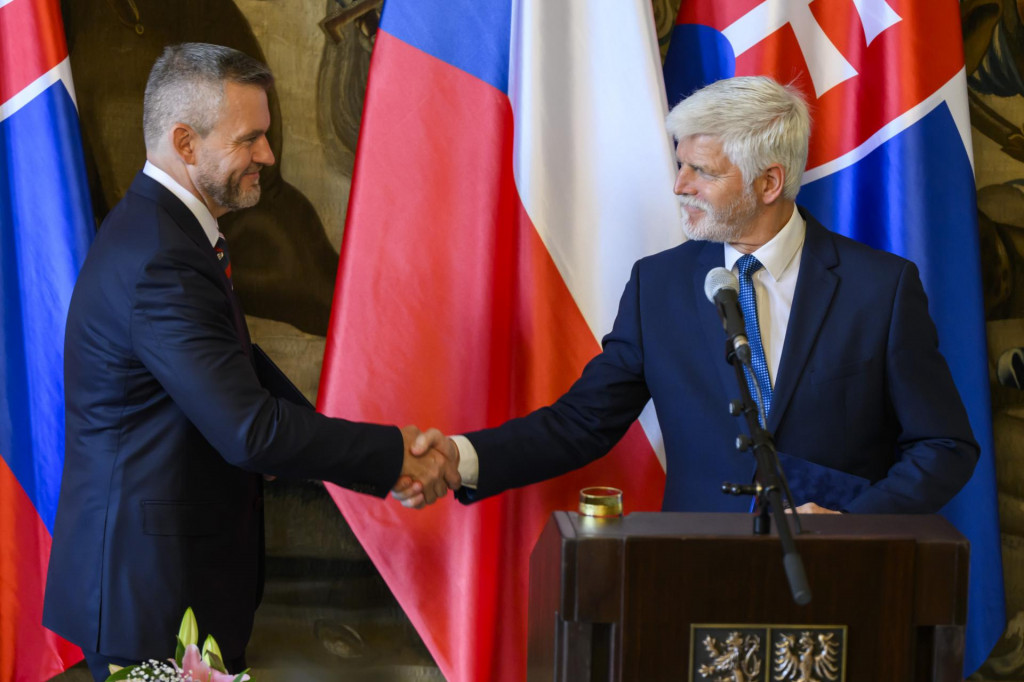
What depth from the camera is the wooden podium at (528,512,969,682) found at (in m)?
1.50

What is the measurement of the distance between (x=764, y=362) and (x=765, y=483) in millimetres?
922

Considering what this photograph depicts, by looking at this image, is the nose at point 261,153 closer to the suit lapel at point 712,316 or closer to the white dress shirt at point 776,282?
the white dress shirt at point 776,282

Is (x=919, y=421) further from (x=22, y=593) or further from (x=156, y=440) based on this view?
(x=22, y=593)

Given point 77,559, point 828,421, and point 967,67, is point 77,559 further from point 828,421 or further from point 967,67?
point 967,67

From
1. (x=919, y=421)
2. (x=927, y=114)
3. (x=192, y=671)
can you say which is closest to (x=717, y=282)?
(x=919, y=421)

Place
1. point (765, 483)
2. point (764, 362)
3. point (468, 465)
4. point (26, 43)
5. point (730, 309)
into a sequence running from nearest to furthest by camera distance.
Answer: point (765, 483) < point (730, 309) < point (764, 362) < point (468, 465) < point (26, 43)

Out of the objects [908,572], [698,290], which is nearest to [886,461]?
[698,290]

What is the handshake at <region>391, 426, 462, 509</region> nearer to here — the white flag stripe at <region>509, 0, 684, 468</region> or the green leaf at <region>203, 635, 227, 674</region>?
the white flag stripe at <region>509, 0, 684, 468</region>

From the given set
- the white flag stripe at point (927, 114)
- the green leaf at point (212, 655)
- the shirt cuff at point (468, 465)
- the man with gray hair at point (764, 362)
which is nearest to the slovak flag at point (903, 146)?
the white flag stripe at point (927, 114)

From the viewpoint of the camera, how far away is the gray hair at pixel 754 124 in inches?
93.8

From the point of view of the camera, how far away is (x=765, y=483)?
1432mm

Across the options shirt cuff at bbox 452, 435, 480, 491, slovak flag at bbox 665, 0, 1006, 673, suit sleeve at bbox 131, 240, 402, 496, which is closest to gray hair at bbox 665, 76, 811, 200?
slovak flag at bbox 665, 0, 1006, 673

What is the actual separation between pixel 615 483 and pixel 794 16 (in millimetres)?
1301

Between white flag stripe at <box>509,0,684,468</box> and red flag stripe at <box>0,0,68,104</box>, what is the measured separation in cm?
116
